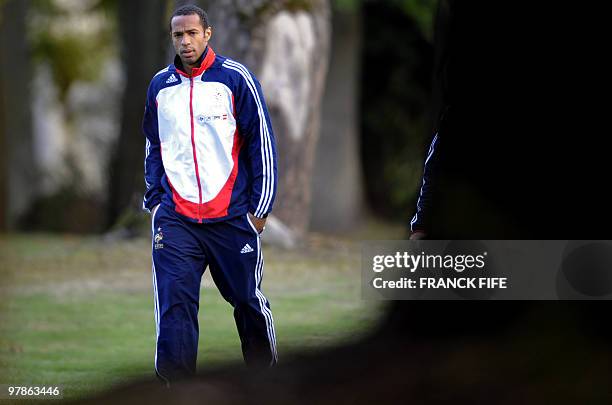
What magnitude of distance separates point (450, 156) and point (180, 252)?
226 cm

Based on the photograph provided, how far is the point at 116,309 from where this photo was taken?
34.1ft

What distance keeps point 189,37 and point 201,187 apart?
734 mm

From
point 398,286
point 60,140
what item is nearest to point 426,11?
point 398,286

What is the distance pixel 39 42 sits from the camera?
29.4 m

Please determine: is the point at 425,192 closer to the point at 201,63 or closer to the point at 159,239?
the point at 201,63

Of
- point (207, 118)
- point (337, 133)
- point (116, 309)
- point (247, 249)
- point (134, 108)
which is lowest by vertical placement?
point (116, 309)

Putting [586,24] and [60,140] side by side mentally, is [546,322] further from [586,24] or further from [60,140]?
[60,140]

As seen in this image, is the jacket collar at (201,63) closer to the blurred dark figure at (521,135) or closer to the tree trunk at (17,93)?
the blurred dark figure at (521,135)

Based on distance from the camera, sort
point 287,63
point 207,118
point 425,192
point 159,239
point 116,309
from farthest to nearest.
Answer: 1. point 287,63
2. point 116,309
3. point 159,239
4. point 207,118
5. point 425,192

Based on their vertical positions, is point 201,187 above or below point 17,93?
below

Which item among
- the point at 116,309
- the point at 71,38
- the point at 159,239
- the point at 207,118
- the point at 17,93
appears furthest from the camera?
the point at 71,38

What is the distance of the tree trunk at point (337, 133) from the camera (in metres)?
20.9

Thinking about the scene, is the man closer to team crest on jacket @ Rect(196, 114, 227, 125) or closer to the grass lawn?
team crest on jacket @ Rect(196, 114, 227, 125)

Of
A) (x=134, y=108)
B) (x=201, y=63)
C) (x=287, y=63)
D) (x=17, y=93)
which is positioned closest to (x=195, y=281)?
(x=201, y=63)
